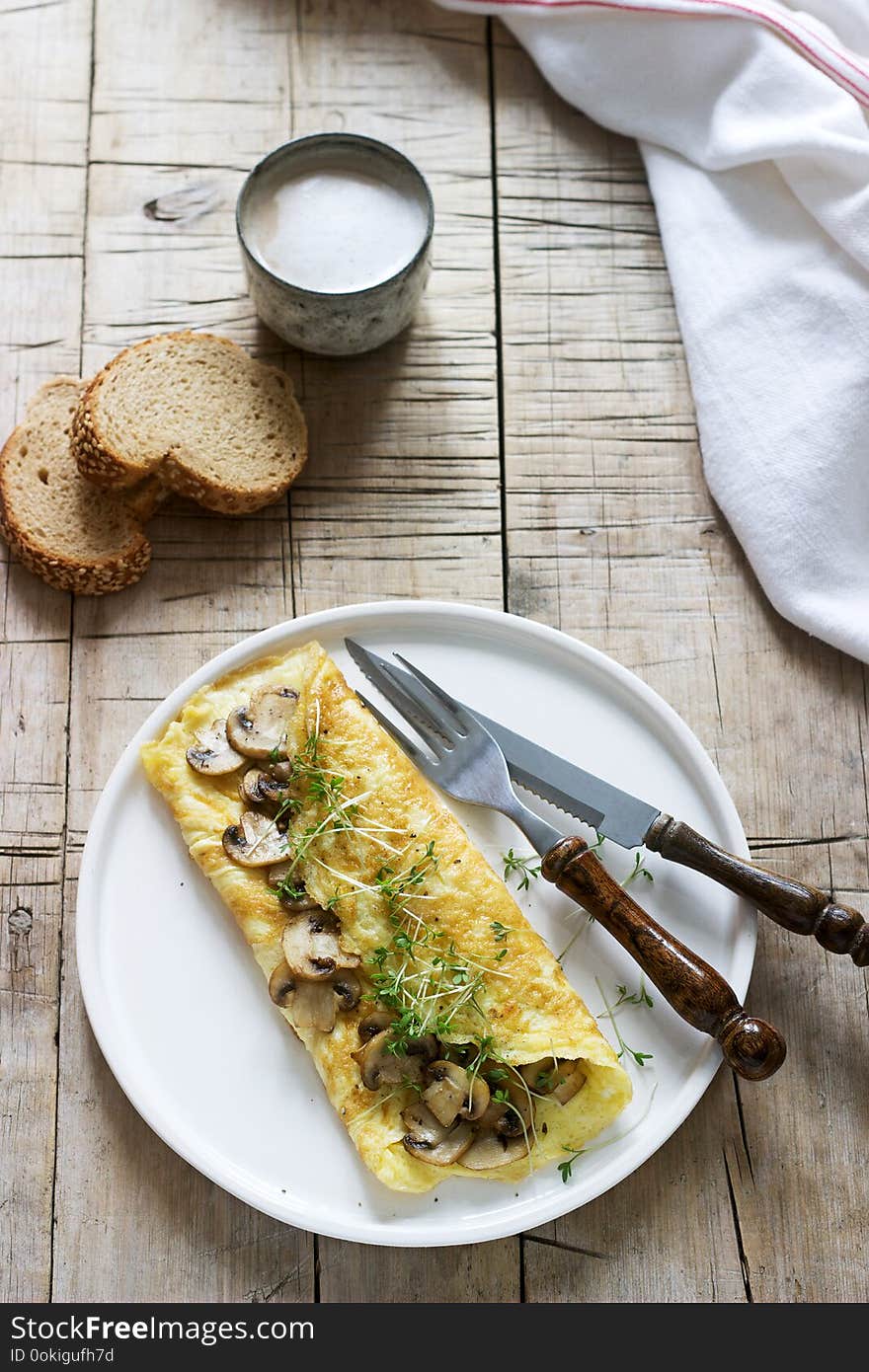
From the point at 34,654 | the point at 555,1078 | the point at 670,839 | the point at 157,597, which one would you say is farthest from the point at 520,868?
the point at 34,654

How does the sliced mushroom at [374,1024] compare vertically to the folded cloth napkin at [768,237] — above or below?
below

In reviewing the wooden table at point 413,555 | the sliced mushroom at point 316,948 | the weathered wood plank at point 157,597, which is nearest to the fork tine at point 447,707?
the wooden table at point 413,555

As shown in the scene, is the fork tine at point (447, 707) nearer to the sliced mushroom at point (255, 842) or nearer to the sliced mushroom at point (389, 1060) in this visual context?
the sliced mushroom at point (255, 842)

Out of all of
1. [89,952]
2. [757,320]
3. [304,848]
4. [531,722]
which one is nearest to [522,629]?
[531,722]

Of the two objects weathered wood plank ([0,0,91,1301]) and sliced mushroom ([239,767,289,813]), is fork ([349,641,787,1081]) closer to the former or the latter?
sliced mushroom ([239,767,289,813])

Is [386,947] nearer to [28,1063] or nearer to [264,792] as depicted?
[264,792]

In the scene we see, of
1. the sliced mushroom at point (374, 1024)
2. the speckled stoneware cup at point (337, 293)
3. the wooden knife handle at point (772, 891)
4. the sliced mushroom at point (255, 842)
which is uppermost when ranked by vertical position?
the speckled stoneware cup at point (337, 293)
